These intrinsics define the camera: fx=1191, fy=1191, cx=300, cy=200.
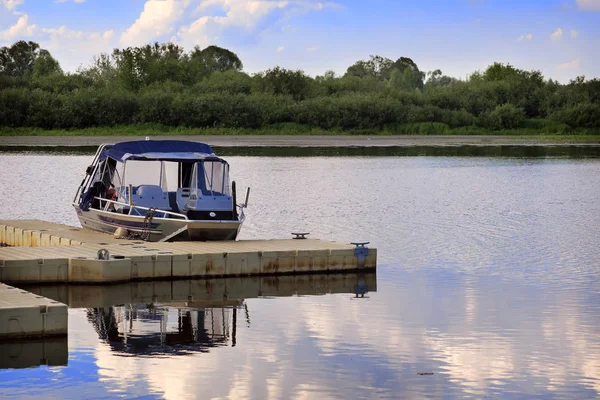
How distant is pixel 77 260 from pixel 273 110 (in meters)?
79.9

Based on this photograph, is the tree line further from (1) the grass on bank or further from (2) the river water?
(2) the river water

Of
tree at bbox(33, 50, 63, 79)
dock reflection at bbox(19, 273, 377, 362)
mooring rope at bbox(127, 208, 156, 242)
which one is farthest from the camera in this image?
tree at bbox(33, 50, 63, 79)

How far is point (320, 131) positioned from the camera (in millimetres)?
101250

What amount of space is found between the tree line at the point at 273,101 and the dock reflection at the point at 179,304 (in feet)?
246

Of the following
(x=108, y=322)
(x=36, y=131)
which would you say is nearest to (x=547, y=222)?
(x=108, y=322)

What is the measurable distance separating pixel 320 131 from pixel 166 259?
79063 mm

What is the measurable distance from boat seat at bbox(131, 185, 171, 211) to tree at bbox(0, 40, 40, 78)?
124 meters

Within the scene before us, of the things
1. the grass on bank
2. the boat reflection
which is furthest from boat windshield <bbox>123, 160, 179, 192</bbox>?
the grass on bank

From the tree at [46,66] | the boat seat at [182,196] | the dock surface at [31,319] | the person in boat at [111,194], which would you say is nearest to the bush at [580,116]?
the tree at [46,66]

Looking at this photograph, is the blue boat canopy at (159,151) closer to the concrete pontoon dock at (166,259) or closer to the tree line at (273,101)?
the concrete pontoon dock at (166,259)

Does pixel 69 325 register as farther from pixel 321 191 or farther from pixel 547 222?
pixel 321 191

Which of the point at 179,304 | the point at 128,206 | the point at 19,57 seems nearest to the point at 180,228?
the point at 128,206

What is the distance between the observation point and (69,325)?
1875 centimetres

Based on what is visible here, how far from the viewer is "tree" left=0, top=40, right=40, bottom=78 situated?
491 feet
